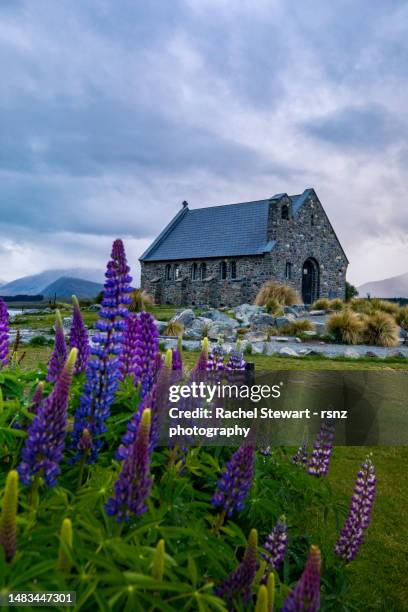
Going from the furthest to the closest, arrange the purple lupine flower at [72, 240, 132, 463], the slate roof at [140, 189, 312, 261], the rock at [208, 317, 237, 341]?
1. the slate roof at [140, 189, 312, 261]
2. the rock at [208, 317, 237, 341]
3. the purple lupine flower at [72, 240, 132, 463]

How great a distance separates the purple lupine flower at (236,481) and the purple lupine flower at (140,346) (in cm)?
82

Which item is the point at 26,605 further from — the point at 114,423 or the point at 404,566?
the point at 404,566

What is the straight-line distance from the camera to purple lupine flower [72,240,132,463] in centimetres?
222

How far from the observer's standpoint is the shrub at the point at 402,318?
76.7ft

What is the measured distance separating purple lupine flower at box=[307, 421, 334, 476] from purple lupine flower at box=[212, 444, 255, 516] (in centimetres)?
160

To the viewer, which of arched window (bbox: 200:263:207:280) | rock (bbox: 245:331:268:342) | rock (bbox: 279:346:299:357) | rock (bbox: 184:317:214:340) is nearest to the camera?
rock (bbox: 279:346:299:357)

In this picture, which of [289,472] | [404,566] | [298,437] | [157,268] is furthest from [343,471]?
[157,268]

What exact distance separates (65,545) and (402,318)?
970 inches

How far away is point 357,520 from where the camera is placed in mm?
3307

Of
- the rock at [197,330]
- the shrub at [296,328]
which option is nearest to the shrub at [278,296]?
the shrub at [296,328]

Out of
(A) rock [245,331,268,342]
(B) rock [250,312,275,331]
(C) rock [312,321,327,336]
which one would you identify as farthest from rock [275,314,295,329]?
(A) rock [245,331,268,342]

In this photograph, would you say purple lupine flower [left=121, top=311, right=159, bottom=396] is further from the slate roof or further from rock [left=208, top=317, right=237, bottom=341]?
the slate roof

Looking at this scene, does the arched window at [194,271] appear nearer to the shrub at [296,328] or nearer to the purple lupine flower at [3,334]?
the shrub at [296,328]

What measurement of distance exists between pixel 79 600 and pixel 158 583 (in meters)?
0.25
